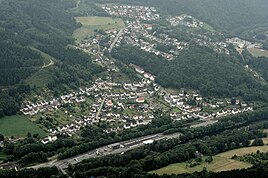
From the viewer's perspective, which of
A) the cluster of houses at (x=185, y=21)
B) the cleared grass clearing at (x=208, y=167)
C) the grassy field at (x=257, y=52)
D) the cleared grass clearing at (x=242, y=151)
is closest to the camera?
the cleared grass clearing at (x=208, y=167)

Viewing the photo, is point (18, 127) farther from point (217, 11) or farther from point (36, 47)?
point (217, 11)

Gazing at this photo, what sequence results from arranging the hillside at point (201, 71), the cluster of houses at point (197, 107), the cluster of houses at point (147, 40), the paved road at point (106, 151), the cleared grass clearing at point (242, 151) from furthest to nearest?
the cluster of houses at point (147, 40), the hillside at point (201, 71), the cluster of houses at point (197, 107), the cleared grass clearing at point (242, 151), the paved road at point (106, 151)

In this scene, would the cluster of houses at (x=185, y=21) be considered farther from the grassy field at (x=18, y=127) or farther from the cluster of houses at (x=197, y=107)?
the grassy field at (x=18, y=127)

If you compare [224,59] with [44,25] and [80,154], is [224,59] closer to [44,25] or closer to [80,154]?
[44,25]

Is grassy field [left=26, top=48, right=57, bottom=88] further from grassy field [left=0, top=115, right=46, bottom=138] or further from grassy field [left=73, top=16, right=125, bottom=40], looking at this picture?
grassy field [left=73, top=16, right=125, bottom=40]

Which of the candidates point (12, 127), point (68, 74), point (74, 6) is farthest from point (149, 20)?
point (12, 127)

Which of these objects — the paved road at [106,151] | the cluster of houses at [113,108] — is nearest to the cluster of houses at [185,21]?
the cluster of houses at [113,108]

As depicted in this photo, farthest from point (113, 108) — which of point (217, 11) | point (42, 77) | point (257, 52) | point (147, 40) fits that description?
point (217, 11)
